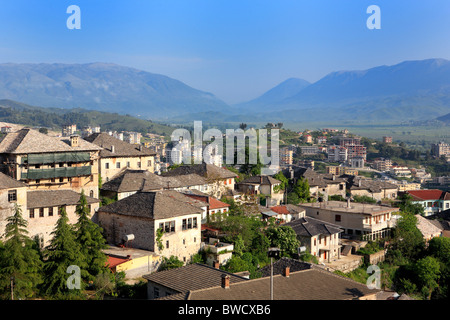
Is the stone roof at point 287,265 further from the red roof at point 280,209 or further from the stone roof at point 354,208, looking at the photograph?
the stone roof at point 354,208

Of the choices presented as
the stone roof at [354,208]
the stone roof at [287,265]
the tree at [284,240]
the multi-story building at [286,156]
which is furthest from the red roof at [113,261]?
the multi-story building at [286,156]

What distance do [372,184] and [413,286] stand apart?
36736 millimetres

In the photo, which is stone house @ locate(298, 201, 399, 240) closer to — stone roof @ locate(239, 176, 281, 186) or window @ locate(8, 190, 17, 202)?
stone roof @ locate(239, 176, 281, 186)

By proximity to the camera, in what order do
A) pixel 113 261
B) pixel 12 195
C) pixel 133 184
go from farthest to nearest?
pixel 133 184
pixel 12 195
pixel 113 261

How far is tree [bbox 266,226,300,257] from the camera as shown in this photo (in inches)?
1313

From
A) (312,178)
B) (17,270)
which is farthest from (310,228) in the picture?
(312,178)

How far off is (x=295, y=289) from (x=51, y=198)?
1779cm

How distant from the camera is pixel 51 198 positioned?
3003 centimetres

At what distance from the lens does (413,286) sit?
3669cm

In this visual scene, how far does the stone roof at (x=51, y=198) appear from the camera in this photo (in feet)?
94.5

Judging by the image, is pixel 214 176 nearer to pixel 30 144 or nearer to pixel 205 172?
pixel 205 172

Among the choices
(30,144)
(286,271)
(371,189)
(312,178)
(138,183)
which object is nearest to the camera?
(286,271)
